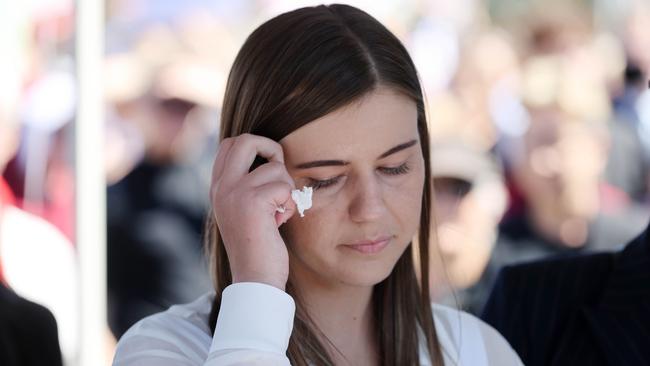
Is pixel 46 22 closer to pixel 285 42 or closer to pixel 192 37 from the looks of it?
pixel 192 37

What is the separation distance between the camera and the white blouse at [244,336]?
4.44 ft

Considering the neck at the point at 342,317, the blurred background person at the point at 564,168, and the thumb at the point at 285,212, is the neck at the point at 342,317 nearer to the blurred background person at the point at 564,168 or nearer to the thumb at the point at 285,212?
the thumb at the point at 285,212

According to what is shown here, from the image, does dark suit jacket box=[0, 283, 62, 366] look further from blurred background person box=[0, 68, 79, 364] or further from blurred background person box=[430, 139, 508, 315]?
blurred background person box=[430, 139, 508, 315]

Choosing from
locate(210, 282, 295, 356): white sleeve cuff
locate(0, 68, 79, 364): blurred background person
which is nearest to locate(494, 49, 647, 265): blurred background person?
locate(0, 68, 79, 364): blurred background person

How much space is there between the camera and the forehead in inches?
60.7

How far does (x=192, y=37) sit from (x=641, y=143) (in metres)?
1.84

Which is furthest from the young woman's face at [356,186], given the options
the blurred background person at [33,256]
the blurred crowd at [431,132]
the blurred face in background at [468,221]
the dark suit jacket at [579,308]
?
the blurred face in background at [468,221]

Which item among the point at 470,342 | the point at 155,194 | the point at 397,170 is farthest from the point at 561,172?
the point at 397,170

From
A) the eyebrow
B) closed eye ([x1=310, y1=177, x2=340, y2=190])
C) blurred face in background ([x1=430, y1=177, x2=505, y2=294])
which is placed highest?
the eyebrow

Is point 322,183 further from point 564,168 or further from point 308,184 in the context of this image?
point 564,168

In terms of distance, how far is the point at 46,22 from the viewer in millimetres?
3482

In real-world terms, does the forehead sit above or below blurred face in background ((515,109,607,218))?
above

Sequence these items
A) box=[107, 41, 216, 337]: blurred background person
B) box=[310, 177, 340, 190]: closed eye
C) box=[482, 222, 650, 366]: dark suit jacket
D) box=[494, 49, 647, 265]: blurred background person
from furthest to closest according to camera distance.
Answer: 1. box=[494, 49, 647, 265]: blurred background person
2. box=[107, 41, 216, 337]: blurred background person
3. box=[482, 222, 650, 366]: dark suit jacket
4. box=[310, 177, 340, 190]: closed eye

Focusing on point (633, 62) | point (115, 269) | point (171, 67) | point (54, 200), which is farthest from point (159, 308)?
point (633, 62)
